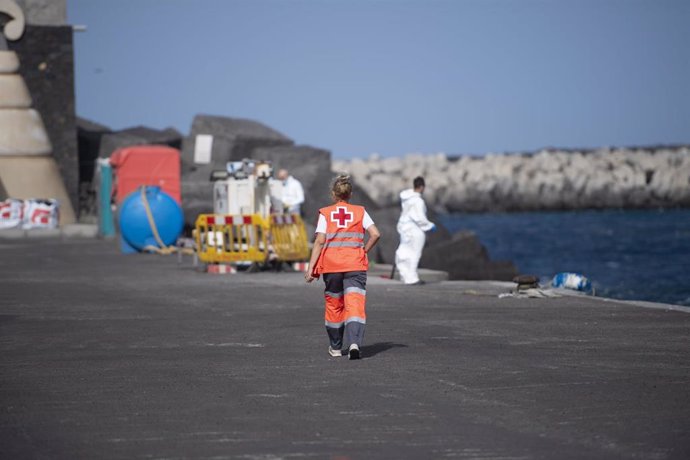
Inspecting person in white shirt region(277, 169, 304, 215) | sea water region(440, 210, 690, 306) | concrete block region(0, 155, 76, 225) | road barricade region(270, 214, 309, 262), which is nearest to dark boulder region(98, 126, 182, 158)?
concrete block region(0, 155, 76, 225)

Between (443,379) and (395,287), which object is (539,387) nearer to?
(443,379)

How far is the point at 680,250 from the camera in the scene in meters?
66.9

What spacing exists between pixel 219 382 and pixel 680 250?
58.5 m

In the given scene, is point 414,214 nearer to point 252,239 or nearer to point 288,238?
point 288,238

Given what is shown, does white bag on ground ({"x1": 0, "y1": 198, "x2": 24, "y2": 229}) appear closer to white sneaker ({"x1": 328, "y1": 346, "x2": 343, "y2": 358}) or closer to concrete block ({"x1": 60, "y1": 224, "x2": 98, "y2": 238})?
concrete block ({"x1": 60, "y1": 224, "x2": 98, "y2": 238})

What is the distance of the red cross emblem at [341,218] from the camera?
12734mm

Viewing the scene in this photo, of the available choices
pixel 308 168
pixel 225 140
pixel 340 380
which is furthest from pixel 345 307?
pixel 225 140

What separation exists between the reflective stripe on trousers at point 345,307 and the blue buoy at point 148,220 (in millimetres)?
19301

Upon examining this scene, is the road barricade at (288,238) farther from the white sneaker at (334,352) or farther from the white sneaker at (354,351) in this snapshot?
the white sneaker at (354,351)

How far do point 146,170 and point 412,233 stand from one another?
16336mm

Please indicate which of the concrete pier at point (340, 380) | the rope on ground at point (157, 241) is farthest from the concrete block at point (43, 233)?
the concrete pier at point (340, 380)

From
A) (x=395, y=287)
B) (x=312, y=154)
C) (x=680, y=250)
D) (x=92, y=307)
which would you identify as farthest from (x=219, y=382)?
(x=680, y=250)

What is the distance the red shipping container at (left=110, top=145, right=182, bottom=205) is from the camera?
37.1 m

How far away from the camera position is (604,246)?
235 ft
